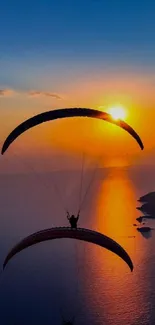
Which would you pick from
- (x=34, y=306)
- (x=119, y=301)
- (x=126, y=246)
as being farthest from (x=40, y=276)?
(x=126, y=246)

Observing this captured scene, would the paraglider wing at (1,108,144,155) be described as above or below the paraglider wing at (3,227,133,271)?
above

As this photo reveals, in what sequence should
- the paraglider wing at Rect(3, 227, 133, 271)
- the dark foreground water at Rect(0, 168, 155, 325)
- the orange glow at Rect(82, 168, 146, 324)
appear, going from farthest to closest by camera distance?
the orange glow at Rect(82, 168, 146, 324), the dark foreground water at Rect(0, 168, 155, 325), the paraglider wing at Rect(3, 227, 133, 271)

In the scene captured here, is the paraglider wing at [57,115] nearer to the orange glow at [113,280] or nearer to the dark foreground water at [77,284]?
the dark foreground water at [77,284]

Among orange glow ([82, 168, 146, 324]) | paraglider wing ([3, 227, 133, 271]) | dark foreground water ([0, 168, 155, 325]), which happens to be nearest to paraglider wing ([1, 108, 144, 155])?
paraglider wing ([3, 227, 133, 271])

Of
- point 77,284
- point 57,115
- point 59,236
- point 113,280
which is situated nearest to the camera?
point 57,115

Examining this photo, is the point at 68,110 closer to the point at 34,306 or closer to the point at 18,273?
the point at 34,306

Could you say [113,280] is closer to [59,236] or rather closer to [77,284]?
[77,284]

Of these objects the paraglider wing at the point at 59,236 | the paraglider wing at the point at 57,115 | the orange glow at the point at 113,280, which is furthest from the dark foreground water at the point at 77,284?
the paraglider wing at the point at 57,115

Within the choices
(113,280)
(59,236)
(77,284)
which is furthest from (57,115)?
(113,280)

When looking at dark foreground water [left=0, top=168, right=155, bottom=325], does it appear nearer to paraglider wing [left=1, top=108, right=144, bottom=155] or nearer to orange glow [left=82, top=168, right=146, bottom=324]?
orange glow [left=82, top=168, right=146, bottom=324]

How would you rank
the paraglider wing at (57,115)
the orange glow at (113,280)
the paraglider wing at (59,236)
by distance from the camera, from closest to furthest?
the paraglider wing at (59,236), the paraglider wing at (57,115), the orange glow at (113,280)

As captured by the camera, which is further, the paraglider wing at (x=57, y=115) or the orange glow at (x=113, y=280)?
the orange glow at (x=113, y=280)
